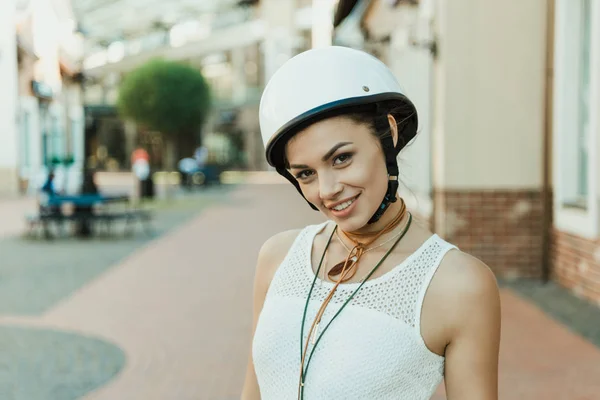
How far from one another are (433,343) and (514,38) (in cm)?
858

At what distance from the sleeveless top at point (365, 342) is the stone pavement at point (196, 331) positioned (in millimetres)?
3621

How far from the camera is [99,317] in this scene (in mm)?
7793

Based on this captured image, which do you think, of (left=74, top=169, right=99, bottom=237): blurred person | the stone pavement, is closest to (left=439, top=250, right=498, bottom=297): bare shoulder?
the stone pavement

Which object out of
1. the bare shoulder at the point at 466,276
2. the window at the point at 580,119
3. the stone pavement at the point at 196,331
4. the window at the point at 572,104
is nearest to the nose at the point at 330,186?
the bare shoulder at the point at 466,276

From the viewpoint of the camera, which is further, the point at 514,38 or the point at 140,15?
the point at 140,15

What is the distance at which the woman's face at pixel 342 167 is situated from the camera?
1.59m

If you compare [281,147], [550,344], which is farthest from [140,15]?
[281,147]

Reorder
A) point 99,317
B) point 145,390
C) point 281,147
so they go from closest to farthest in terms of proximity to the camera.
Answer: point 281,147, point 145,390, point 99,317

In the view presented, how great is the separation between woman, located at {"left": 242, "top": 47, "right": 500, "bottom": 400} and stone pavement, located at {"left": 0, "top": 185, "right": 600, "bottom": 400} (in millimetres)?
3633

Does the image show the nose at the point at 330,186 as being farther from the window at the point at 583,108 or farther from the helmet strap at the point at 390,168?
the window at the point at 583,108

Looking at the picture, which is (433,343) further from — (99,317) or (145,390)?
(99,317)

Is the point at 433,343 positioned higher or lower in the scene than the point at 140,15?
lower

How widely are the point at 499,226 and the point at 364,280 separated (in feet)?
27.3

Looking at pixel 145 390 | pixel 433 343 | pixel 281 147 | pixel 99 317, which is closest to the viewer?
pixel 433 343
